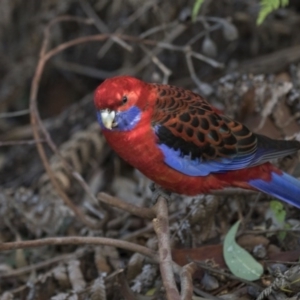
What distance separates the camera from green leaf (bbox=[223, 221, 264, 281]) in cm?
282

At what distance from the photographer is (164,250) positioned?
7.84 ft

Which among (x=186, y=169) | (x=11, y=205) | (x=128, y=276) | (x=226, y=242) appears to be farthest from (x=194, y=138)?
(x=11, y=205)

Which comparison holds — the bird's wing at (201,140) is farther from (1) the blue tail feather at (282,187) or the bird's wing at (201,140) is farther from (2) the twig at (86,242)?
(2) the twig at (86,242)

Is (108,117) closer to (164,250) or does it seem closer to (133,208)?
(133,208)

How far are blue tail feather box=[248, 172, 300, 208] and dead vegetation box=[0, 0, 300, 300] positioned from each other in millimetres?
→ 162

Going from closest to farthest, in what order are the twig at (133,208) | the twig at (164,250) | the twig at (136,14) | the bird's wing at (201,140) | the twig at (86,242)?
the twig at (164,250), the twig at (86,242), the twig at (133,208), the bird's wing at (201,140), the twig at (136,14)

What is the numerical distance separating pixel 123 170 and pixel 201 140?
5.70ft

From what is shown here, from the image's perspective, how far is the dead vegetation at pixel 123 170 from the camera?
9.35ft

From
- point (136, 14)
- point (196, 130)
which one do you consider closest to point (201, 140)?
point (196, 130)

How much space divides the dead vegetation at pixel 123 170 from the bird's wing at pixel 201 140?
22cm

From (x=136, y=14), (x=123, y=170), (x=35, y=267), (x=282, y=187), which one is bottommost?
(x=123, y=170)

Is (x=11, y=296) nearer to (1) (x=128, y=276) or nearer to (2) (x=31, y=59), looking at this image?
(1) (x=128, y=276)

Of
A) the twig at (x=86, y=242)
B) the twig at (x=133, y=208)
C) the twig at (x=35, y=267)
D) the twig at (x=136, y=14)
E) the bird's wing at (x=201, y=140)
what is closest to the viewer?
the twig at (x=86, y=242)

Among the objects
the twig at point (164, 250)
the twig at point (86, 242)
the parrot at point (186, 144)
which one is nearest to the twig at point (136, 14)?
the parrot at point (186, 144)
